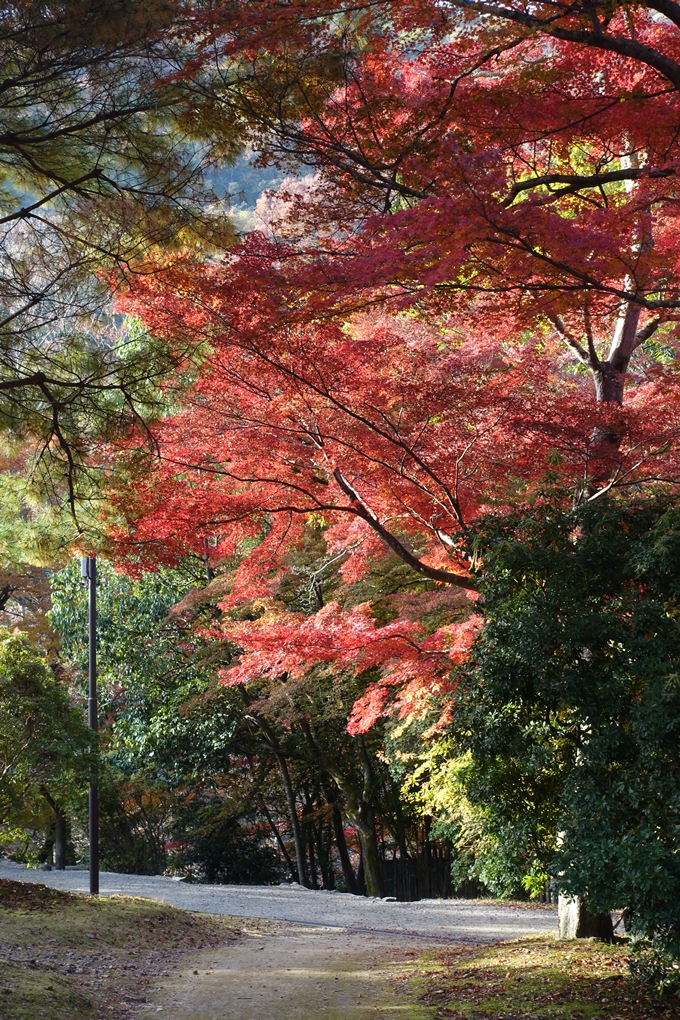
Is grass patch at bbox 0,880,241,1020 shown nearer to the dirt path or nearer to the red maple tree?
the dirt path

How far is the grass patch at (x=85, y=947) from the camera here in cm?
564

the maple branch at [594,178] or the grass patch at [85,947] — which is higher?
the maple branch at [594,178]

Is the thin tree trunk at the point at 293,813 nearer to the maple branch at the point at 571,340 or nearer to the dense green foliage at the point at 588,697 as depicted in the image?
the maple branch at the point at 571,340

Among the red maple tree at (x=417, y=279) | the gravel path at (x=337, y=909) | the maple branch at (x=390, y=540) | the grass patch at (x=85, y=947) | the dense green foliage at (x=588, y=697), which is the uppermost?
the red maple tree at (x=417, y=279)

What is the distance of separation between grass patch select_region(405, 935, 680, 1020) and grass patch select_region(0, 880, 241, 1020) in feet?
7.03

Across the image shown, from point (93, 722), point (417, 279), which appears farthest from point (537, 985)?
point (93, 722)

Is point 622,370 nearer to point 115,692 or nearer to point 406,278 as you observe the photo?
point 406,278

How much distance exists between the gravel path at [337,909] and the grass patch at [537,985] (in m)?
2.01

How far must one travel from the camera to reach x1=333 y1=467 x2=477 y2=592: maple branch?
771 centimetres

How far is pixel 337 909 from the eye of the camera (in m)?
12.3

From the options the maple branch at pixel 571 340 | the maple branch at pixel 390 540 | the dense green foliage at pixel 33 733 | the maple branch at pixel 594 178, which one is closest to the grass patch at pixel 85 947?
the dense green foliage at pixel 33 733

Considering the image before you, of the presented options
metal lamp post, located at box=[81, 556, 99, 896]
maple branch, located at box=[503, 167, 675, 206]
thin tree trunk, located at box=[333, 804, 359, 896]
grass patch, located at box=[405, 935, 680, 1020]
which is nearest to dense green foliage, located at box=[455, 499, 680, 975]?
grass patch, located at box=[405, 935, 680, 1020]

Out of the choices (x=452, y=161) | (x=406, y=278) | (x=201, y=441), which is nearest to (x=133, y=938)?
(x=201, y=441)

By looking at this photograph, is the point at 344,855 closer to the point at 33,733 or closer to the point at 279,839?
the point at 279,839
